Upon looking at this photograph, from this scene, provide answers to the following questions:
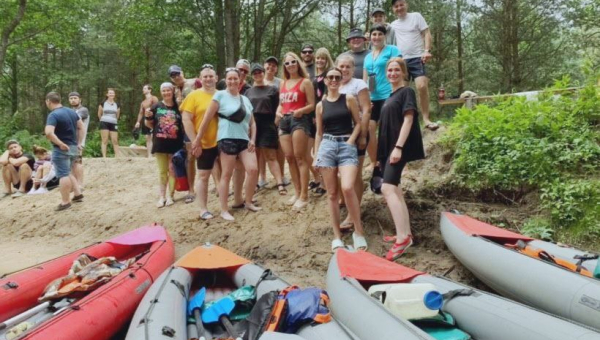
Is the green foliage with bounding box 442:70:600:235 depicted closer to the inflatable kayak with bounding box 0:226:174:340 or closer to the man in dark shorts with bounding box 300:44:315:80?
the man in dark shorts with bounding box 300:44:315:80

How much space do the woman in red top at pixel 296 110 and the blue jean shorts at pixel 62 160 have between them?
14.1 feet

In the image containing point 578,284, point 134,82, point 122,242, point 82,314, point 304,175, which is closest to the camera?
point 578,284

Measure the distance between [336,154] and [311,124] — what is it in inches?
49.9

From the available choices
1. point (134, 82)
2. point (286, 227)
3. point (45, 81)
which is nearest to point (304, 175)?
point (286, 227)

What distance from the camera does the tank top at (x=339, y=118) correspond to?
490 centimetres

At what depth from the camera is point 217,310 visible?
12.3 ft

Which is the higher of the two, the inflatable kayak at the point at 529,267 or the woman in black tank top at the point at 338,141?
the woman in black tank top at the point at 338,141

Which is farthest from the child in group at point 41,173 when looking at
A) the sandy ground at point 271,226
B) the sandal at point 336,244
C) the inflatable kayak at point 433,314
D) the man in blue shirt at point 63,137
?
the inflatable kayak at point 433,314

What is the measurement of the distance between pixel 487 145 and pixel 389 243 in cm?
212

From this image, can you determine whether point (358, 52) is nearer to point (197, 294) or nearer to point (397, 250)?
point (397, 250)

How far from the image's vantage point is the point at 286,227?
595 cm

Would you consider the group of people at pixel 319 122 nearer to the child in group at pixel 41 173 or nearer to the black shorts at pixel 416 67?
the black shorts at pixel 416 67

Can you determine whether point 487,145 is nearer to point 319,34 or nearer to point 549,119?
point 549,119

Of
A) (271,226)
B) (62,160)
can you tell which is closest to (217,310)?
(271,226)
